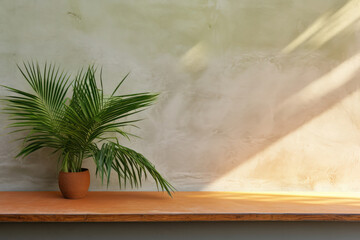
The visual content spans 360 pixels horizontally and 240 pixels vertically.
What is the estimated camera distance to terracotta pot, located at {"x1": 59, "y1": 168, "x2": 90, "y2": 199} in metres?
2.10

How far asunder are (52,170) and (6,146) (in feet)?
1.28

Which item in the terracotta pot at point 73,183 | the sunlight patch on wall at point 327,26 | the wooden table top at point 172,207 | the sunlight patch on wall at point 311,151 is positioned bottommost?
the wooden table top at point 172,207

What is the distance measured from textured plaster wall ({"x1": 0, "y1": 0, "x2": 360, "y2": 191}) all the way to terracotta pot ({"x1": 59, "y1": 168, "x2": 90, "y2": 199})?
325 millimetres

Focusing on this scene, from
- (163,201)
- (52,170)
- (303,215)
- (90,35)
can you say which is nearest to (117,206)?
(163,201)

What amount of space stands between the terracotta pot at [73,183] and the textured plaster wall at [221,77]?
32 centimetres

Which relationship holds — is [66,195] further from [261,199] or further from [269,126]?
[269,126]

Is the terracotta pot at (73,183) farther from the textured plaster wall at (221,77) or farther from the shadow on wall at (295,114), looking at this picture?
the shadow on wall at (295,114)

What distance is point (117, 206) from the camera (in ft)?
6.49

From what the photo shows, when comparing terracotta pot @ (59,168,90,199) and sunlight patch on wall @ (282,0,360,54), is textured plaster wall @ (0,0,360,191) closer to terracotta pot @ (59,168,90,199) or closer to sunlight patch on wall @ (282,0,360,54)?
sunlight patch on wall @ (282,0,360,54)

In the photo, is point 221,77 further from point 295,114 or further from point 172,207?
point 172,207

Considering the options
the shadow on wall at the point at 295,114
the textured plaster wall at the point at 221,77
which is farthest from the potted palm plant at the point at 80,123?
the shadow on wall at the point at 295,114

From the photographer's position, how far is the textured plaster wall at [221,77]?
243cm

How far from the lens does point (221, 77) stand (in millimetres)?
2555

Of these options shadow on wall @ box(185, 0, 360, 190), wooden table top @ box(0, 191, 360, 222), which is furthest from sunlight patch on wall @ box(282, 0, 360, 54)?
wooden table top @ box(0, 191, 360, 222)
